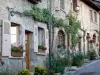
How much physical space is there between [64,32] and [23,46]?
6230mm

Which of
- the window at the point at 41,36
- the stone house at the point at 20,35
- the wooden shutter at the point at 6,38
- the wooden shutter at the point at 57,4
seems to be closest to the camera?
the wooden shutter at the point at 6,38

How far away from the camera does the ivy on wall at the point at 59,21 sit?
681 inches

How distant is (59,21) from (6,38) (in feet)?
21.3

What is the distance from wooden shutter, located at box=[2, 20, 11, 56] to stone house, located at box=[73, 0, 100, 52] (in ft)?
33.4

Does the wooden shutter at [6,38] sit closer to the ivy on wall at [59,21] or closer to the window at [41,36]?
the ivy on wall at [59,21]

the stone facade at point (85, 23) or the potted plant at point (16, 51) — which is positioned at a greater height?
the stone facade at point (85, 23)

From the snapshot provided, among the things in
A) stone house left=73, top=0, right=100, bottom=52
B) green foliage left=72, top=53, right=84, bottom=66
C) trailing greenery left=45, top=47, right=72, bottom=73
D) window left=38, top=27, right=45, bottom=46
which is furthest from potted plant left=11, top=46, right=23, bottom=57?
stone house left=73, top=0, right=100, bottom=52

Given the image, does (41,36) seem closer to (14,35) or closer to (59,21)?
(59,21)

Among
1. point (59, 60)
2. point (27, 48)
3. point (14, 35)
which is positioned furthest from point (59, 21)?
Answer: point (14, 35)

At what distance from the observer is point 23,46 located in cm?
1573

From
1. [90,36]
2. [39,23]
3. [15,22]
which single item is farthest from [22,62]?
[90,36]

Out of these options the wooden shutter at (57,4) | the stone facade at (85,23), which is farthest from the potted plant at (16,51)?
the stone facade at (85,23)

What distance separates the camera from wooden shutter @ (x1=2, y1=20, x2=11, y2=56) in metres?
14.1

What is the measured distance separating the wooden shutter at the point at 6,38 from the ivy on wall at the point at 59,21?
2.03 metres
